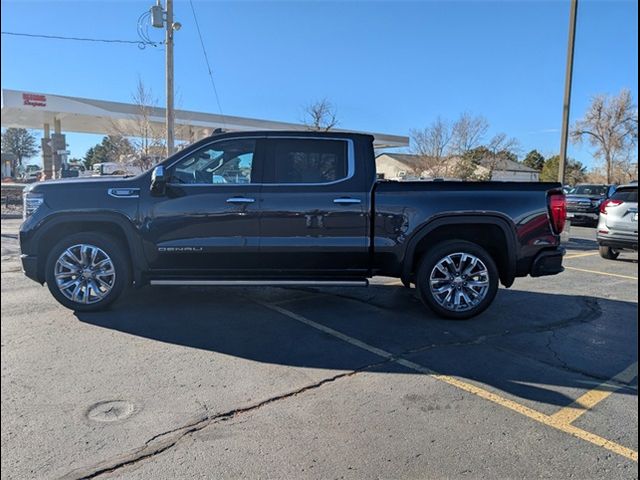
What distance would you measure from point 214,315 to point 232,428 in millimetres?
2365

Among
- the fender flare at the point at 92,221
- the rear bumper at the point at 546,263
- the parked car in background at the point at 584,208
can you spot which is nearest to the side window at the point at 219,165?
the fender flare at the point at 92,221

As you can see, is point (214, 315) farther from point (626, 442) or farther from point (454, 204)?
point (626, 442)

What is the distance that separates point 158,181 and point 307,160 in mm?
1602

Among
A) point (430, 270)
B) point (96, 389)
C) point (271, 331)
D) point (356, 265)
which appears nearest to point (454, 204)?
point (430, 270)

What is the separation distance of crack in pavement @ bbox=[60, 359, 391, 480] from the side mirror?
270 centimetres

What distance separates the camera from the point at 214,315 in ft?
17.3

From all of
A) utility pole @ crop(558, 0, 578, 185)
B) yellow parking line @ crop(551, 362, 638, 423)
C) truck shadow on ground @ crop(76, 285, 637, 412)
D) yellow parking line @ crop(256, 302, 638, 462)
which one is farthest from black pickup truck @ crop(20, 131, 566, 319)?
utility pole @ crop(558, 0, 578, 185)

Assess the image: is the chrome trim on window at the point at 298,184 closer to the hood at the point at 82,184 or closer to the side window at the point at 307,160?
the side window at the point at 307,160

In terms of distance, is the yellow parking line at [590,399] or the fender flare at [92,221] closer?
the yellow parking line at [590,399]

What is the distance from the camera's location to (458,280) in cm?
529

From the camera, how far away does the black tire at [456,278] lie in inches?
207

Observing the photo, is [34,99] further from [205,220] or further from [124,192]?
[205,220]

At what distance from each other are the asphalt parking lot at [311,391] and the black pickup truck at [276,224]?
43cm

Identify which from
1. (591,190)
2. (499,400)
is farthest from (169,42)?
(591,190)
